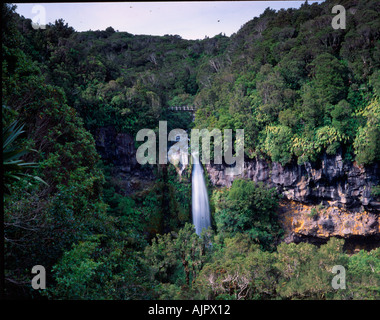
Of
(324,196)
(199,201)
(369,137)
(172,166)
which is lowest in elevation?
(199,201)

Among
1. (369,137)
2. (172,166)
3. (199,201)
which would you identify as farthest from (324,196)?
(172,166)

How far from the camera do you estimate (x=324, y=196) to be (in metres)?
15.2

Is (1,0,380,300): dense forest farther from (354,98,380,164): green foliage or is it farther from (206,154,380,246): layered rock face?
(206,154,380,246): layered rock face

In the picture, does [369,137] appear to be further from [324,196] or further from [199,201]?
[199,201]

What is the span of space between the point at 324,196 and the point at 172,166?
912 centimetres

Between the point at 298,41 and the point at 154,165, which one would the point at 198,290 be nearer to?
the point at 154,165

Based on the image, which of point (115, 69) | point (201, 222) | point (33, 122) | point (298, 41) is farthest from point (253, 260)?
point (115, 69)

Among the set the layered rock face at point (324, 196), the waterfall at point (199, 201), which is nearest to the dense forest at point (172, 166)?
the waterfall at point (199, 201)

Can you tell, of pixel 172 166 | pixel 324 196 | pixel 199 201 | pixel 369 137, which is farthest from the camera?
pixel 172 166

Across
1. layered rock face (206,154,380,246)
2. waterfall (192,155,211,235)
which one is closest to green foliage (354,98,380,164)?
layered rock face (206,154,380,246)

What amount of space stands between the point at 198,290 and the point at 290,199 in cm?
988

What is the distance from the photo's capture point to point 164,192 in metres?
18.5

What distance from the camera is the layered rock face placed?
14.2 metres
